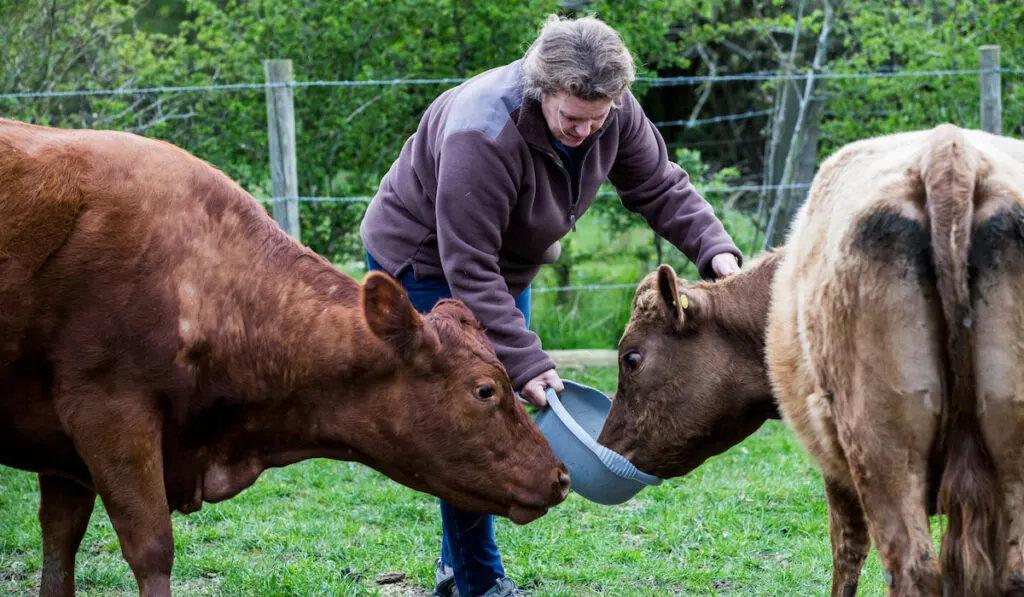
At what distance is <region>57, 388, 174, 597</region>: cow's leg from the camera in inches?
142

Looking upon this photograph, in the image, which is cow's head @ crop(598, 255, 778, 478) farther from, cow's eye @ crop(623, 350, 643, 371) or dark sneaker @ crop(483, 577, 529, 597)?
dark sneaker @ crop(483, 577, 529, 597)

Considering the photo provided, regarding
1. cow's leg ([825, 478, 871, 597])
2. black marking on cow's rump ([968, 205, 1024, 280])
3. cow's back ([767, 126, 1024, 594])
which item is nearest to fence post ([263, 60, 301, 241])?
cow's leg ([825, 478, 871, 597])

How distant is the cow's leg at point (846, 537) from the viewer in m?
4.16

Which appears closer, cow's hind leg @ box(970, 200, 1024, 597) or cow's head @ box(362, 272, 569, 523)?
cow's hind leg @ box(970, 200, 1024, 597)

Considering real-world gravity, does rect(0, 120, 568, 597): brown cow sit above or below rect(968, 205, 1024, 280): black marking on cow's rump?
below

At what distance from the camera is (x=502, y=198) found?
4.00m

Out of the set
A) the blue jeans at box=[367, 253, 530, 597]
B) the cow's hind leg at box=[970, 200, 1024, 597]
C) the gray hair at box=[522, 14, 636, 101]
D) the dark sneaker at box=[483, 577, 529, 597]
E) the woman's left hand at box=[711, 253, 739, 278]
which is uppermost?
the gray hair at box=[522, 14, 636, 101]

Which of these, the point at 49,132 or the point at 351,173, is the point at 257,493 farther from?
the point at 351,173

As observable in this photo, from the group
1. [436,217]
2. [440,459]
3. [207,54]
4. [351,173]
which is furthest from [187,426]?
[207,54]

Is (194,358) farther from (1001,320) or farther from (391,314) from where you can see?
(1001,320)

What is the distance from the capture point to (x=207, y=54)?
9.30m

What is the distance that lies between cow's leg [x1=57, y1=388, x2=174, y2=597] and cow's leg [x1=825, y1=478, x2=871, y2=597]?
228 centimetres

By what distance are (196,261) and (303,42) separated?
5.60 m

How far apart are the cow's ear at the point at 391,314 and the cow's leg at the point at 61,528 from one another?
1.33 m
